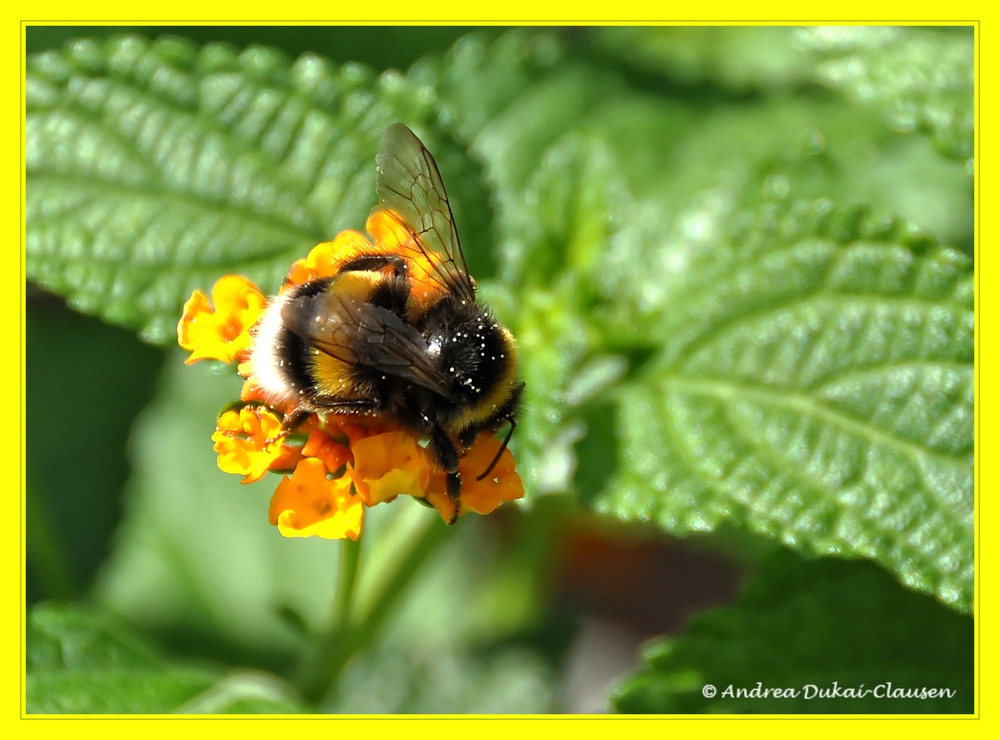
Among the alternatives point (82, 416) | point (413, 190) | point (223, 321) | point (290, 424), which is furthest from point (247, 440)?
point (82, 416)

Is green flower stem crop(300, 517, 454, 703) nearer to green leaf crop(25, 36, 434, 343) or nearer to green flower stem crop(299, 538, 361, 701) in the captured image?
green flower stem crop(299, 538, 361, 701)

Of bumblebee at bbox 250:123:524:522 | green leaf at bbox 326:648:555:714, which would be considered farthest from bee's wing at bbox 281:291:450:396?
green leaf at bbox 326:648:555:714

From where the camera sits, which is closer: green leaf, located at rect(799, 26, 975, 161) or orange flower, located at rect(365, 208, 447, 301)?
orange flower, located at rect(365, 208, 447, 301)

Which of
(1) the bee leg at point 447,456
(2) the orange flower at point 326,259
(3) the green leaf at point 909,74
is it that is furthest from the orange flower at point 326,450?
(3) the green leaf at point 909,74

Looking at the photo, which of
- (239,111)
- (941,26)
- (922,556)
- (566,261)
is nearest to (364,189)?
(239,111)

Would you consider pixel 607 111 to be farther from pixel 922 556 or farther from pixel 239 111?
pixel 922 556
